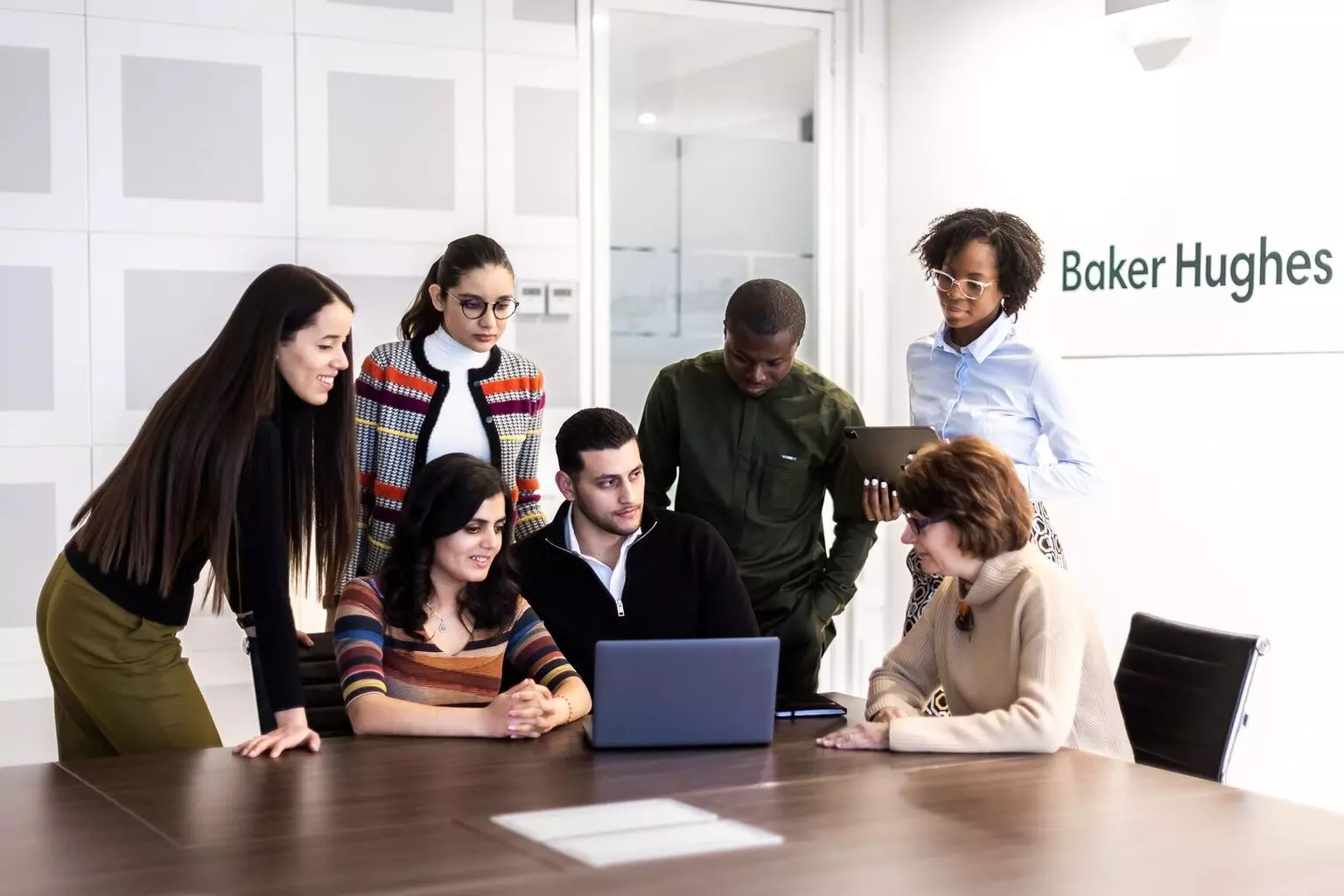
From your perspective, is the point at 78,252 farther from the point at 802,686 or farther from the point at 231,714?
the point at 802,686

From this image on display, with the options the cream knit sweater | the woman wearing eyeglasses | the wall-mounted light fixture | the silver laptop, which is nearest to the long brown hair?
the silver laptop

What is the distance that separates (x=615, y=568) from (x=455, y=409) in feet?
1.92

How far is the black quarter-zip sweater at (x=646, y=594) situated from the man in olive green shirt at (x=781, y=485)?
1.37ft

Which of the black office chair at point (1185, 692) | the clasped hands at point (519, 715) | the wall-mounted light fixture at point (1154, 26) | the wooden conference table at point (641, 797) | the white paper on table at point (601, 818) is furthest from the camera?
the wall-mounted light fixture at point (1154, 26)

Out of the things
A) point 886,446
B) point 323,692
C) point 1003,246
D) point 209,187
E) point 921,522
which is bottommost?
point 323,692

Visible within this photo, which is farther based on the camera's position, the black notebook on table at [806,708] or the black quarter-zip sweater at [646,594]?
the black quarter-zip sweater at [646,594]

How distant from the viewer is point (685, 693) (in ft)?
7.98

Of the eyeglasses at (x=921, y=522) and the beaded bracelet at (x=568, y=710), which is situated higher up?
the eyeglasses at (x=921, y=522)

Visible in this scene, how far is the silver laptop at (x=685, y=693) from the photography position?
7.84 ft

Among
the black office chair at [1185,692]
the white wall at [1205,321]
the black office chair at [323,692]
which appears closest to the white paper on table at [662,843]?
the black office chair at [1185,692]

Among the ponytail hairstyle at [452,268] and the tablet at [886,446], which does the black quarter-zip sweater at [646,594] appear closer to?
the tablet at [886,446]

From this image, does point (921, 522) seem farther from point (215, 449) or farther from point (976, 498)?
point (215, 449)

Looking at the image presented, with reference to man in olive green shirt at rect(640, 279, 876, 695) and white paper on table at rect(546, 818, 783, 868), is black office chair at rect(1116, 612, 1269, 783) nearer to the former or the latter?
man in olive green shirt at rect(640, 279, 876, 695)

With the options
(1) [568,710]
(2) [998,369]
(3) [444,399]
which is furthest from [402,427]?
(2) [998,369]
